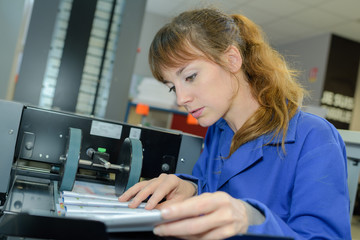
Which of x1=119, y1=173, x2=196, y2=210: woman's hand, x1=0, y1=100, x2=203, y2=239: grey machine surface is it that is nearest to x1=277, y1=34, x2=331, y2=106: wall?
x1=0, y1=100, x2=203, y2=239: grey machine surface

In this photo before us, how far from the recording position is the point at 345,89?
527 cm

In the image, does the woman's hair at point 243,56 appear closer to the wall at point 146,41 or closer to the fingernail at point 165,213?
the fingernail at point 165,213

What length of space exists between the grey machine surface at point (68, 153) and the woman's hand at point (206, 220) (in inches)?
11.2

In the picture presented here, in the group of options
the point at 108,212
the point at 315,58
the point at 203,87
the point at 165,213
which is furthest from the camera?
the point at 315,58

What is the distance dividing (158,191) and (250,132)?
28cm

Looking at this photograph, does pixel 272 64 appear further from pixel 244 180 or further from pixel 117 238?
pixel 117 238

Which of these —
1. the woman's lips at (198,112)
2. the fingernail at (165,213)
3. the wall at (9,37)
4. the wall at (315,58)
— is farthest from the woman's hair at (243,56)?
the wall at (315,58)

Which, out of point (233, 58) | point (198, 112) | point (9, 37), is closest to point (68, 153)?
point (198, 112)

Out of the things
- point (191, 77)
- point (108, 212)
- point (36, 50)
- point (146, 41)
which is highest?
point (146, 41)

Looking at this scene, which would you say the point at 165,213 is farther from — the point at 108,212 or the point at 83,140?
the point at 83,140

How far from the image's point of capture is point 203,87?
32.8 inches

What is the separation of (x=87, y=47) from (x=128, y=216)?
212 cm

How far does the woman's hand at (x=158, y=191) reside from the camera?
68cm

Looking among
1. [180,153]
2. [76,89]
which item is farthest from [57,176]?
[76,89]
